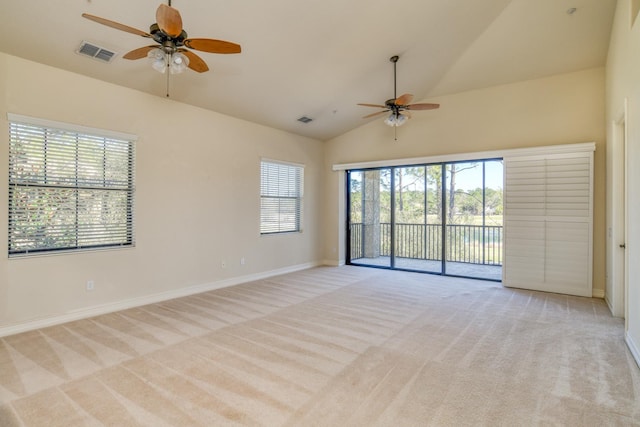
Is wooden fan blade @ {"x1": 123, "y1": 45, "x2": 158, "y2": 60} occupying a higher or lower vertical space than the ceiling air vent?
lower

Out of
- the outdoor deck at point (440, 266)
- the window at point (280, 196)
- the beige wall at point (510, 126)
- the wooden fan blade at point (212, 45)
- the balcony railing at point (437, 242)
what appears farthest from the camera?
the balcony railing at point (437, 242)

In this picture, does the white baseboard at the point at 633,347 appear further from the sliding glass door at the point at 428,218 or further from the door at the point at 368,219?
the door at the point at 368,219

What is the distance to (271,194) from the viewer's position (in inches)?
255

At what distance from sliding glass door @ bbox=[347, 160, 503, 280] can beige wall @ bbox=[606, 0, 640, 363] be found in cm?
219

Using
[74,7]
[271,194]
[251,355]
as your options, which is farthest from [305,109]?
[251,355]

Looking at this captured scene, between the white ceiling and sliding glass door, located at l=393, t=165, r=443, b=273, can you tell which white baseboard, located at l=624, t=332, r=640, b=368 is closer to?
sliding glass door, located at l=393, t=165, r=443, b=273

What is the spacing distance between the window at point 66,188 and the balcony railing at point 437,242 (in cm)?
484

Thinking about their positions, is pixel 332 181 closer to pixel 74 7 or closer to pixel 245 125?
pixel 245 125

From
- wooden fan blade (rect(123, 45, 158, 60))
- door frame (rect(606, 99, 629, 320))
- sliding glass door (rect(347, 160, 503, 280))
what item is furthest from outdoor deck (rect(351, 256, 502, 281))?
wooden fan blade (rect(123, 45, 158, 60))

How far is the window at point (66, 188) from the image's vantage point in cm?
357

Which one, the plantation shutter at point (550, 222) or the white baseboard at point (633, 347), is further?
the plantation shutter at point (550, 222)

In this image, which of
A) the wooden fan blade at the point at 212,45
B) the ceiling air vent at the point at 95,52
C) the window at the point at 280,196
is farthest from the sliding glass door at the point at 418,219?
the ceiling air vent at the point at 95,52

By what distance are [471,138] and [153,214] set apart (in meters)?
5.33

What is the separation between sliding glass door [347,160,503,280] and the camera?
21.8 feet
